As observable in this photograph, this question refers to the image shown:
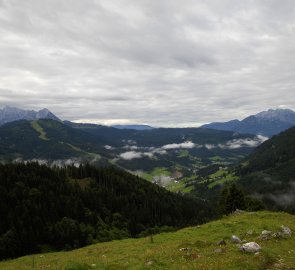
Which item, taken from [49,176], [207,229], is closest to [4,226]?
[49,176]

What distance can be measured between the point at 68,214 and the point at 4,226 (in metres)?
26.0

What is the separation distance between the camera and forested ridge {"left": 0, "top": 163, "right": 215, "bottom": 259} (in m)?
106

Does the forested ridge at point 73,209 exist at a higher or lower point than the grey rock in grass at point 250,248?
lower

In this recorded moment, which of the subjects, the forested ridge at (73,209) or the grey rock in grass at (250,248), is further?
the forested ridge at (73,209)

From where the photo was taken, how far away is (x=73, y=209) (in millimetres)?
130500

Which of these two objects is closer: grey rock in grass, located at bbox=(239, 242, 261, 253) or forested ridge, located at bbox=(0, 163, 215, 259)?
grey rock in grass, located at bbox=(239, 242, 261, 253)

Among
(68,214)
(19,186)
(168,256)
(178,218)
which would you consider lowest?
(178,218)

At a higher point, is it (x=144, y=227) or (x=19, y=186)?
(x=19, y=186)

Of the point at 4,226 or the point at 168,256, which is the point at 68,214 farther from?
the point at 168,256

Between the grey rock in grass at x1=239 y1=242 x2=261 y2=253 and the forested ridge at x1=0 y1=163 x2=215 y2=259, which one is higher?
the grey rock in grass at x1=239 y1=242 x2=261 y2=253

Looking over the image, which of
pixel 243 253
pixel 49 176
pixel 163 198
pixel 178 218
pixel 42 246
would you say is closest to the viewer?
pixel 243 253

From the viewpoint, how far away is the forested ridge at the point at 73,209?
106m

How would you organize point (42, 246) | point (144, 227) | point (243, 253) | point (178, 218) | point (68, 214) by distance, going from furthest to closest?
1. point (178, 218)
2. point (144, 227)
3. point (68, 214)
4. point (42, 246)
5. point (243, 253)

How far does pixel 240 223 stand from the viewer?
58219 millimetres
